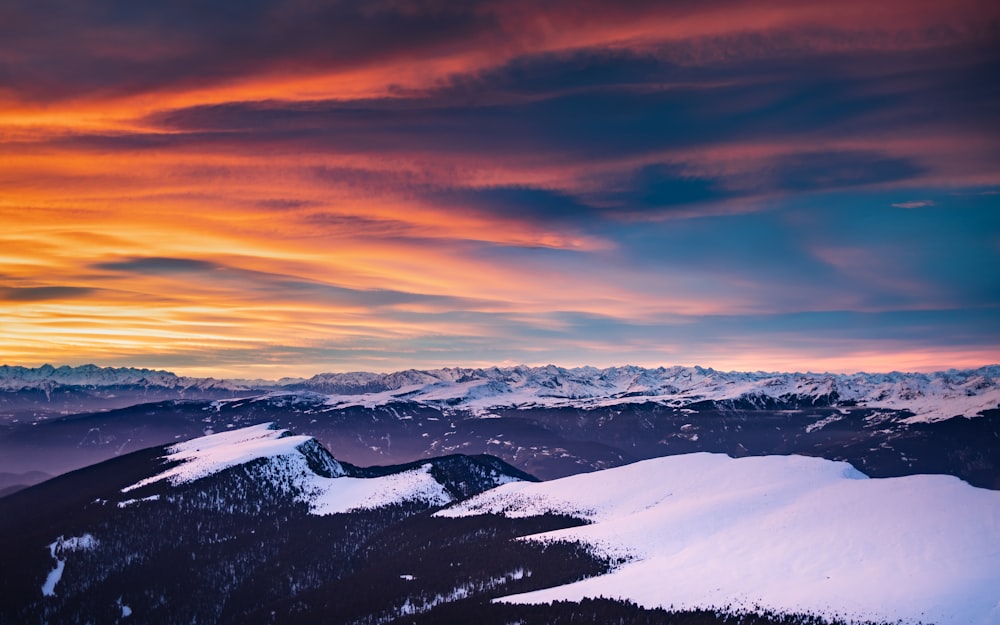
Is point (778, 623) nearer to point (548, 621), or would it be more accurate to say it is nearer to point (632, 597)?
point (632, 597)

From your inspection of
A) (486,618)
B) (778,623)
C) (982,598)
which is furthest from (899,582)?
(486,618)

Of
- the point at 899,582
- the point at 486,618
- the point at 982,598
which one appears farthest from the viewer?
the point at 486,618

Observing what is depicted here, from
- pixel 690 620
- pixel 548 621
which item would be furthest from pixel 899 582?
pixel 548 621

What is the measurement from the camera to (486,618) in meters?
199

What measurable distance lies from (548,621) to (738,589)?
161 feet

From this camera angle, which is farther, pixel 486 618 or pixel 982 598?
pixel 486 618

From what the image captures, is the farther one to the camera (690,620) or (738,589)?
(738,589)

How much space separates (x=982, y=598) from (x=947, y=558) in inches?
1029

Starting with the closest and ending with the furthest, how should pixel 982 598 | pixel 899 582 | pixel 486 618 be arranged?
pixel 982 598
pixel 899 582
pixel 486 618

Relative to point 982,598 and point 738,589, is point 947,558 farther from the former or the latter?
point 738,589

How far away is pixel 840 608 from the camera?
175750mm

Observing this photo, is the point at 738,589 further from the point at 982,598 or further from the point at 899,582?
the point at 982,598

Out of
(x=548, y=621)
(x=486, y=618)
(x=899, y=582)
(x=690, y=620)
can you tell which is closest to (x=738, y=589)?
(x=690, y=620)

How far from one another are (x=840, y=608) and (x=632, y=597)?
48739mm
